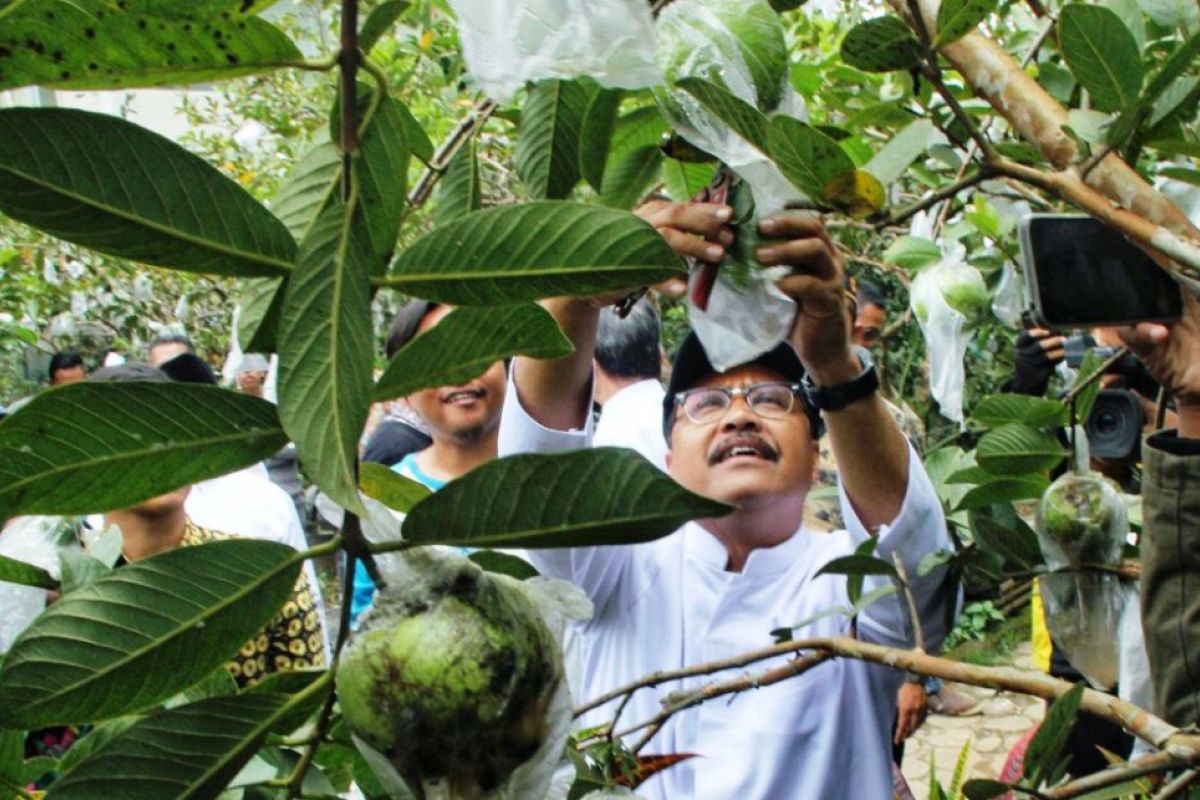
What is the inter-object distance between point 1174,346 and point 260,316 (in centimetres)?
94

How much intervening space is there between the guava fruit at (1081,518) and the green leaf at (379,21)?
3.05 feet

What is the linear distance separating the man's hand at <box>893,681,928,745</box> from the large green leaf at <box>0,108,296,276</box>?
65.7 inches

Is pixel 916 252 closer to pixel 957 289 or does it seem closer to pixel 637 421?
pixel 957 289

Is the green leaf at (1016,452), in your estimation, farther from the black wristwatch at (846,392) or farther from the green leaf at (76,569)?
the green leaf at (76,569)

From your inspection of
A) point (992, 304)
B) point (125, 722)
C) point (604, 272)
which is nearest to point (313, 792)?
point (125, 722)

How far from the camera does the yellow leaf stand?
790mm

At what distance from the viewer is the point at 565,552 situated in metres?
1.71

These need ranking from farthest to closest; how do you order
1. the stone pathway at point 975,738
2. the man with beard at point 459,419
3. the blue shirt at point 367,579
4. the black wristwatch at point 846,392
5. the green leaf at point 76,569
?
1. the stone pathway at point 975,738
2. the man with beard at point 459,419
3. the blue shirt at point 367,579
4. the black wristwatch at point 846,392
5. the green leaf at point 76,569

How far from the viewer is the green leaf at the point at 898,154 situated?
34.9 inches

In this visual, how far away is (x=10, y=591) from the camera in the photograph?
1.38 metres

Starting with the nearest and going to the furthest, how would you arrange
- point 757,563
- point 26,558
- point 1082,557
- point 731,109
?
point 731,109
point 26,558
point 1082,557
point 757,563

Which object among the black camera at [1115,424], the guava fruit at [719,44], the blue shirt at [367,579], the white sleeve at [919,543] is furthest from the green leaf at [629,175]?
the blue shirt at [367,579]

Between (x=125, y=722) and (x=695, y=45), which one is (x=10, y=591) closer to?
(x=125, y=722)

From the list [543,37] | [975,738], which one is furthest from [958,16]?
[975,738]
